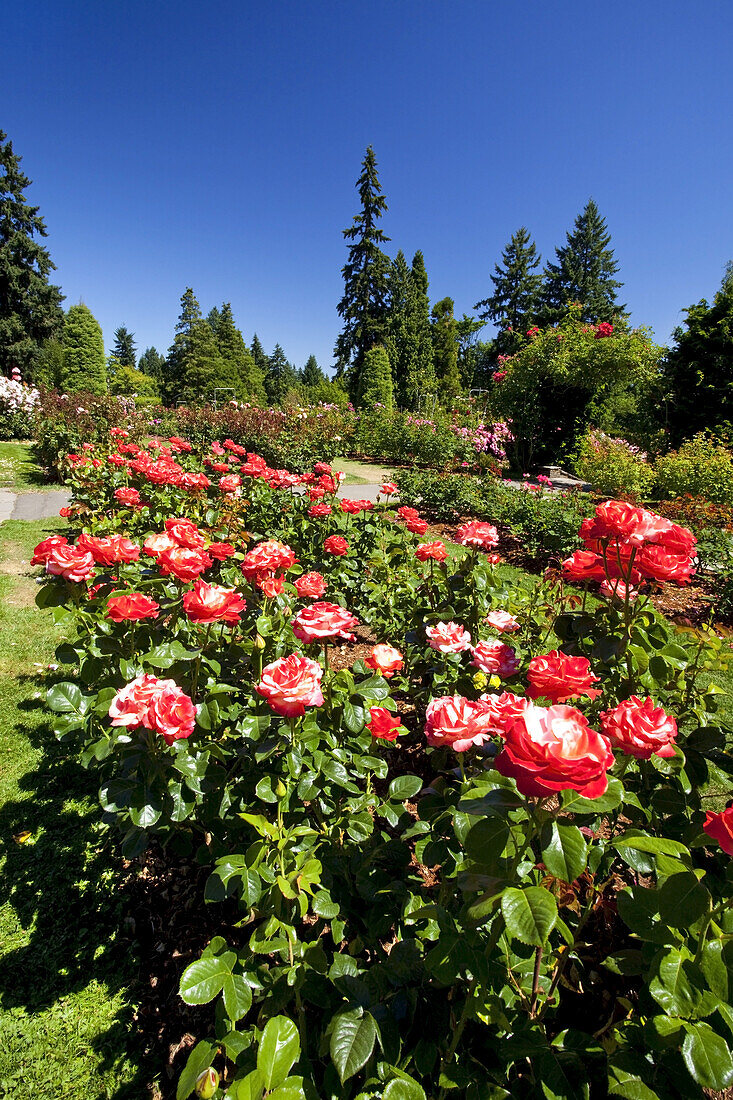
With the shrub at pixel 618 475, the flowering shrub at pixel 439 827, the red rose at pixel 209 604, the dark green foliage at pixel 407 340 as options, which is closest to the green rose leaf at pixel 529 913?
the flowering shrub at pixel 439 827

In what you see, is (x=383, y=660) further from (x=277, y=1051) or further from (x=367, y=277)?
(x=367, y=277)

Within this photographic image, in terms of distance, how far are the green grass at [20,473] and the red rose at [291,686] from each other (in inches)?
330

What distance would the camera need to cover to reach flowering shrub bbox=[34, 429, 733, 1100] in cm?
73

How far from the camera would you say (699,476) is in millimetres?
6582

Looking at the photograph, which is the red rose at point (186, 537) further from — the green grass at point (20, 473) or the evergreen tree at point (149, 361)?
the evergreen tree at point (149, 361)

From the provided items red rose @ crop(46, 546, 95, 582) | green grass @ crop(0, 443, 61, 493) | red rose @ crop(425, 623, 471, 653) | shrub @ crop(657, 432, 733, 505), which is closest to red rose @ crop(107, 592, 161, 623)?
red rose @ crop(46, 546, 95, 582)

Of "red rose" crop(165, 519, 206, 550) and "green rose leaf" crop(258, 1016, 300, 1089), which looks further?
"red rose" crop(165, 519, 206, 550)

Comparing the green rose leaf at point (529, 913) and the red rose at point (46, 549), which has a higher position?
the red rose at point (46, 549)

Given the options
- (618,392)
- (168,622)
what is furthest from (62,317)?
(168,622)

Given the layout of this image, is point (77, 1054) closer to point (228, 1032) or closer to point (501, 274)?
point (228, 1032)

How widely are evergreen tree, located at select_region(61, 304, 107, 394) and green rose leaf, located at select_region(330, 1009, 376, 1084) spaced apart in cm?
2105

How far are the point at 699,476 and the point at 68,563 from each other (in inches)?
297

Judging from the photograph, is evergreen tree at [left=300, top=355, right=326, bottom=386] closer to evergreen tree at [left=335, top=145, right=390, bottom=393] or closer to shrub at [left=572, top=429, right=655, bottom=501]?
evergreen tree at [left=335, top=145, right=390, bottom=393]

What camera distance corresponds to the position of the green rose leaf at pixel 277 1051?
736 mm
